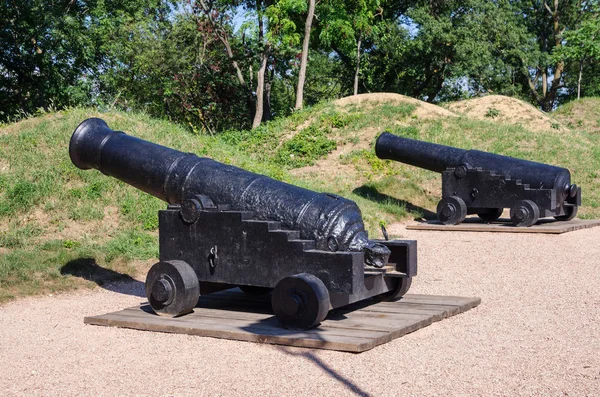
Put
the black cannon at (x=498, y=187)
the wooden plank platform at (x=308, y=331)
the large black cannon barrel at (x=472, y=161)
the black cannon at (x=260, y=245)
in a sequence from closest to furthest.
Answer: the wooden plank platform at (x=308, y=331) → the black cannon at (x=260, y=245) → the black cannon at (x=498, y=187) → the large black cannon barrel at (x=472, y=161)

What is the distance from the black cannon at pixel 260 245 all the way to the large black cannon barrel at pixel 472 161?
27.0 ft

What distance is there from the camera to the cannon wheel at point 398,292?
6629 mm

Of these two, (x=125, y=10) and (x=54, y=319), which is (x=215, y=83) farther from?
(x=54, y=319)

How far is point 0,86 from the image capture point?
25922mm

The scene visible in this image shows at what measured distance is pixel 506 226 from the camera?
14000 millimetres

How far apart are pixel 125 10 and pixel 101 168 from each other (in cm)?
2340

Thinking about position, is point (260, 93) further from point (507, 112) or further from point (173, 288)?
point (173, 288)

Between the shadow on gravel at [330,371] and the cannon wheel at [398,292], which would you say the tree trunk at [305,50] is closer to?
the cannon wheel at [398,292]

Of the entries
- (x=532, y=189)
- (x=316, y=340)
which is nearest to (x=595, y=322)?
(x=316, y=340)

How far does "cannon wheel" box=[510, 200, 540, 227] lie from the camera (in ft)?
45.0

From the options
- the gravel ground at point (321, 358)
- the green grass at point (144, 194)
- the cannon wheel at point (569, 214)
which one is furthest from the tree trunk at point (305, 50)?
the gravel ground at point (321, 358)

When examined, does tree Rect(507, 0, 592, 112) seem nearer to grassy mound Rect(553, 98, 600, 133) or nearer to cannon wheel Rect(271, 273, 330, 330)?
grassy mound Rect(553, 98, 600, 133)

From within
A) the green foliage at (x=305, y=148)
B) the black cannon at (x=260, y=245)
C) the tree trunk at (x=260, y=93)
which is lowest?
the black cannon at (x=260, y=245)

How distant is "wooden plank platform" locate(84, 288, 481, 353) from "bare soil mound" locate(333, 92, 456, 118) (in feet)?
52.3
